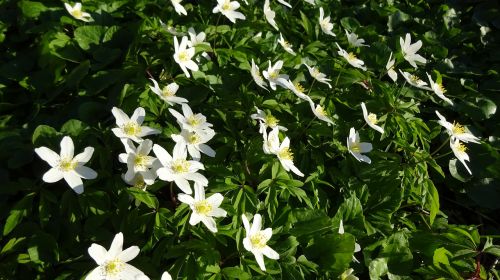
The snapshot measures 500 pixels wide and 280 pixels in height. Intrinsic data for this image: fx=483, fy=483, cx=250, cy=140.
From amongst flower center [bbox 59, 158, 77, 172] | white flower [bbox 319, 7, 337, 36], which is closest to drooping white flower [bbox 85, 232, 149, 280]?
flower center [bbox 59, 158, 77, 172]

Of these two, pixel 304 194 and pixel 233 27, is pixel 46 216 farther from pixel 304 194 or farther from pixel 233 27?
pixel 233 27

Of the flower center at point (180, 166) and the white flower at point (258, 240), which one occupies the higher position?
the flower center at point (180, 166)

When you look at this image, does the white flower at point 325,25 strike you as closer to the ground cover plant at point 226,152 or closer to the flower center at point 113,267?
the ground cover plant at point 226,152

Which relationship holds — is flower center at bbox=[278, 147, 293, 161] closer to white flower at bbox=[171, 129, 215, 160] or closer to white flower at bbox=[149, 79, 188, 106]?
white flower at bbox=[171, 129, 215, 160]

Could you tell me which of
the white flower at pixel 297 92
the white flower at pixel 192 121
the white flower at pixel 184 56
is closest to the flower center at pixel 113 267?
the white flower at pixel 192 121

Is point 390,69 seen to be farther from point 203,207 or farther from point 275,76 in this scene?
point 203,207
